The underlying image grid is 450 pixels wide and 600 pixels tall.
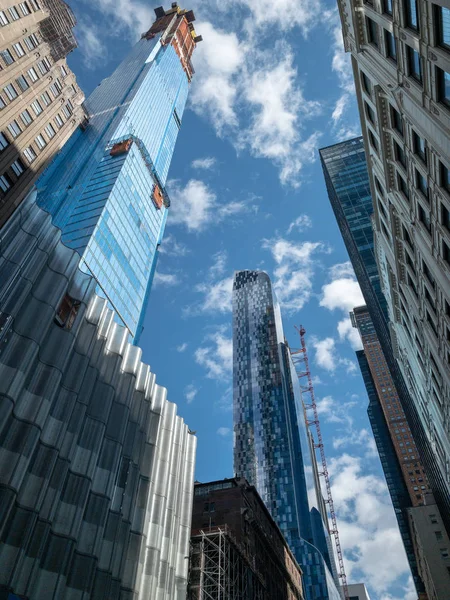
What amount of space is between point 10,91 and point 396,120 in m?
40.6

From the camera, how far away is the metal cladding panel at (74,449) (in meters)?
20.6

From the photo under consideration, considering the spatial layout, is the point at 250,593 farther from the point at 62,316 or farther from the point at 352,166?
the point at 352,166

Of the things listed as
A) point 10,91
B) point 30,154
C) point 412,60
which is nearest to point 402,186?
point 412,60

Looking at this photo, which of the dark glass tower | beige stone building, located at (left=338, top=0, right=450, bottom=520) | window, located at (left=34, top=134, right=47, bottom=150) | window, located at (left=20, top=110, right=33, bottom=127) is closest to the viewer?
beige stone building, located at (left=338, top=0, right=450, bottom=520)

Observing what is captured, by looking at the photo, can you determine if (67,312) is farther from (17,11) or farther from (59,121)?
(17,11)

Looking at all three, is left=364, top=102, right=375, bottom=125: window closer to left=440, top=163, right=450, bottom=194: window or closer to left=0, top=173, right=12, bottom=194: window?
left=440, top=163, right=450, bottom=194: window

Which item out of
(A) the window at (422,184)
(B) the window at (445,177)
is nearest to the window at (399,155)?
(A) the window at (422,184)

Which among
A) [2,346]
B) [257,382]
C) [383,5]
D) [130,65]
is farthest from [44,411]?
[257,382]

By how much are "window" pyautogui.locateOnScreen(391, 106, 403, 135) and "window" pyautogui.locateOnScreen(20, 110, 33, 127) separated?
39.4 meters

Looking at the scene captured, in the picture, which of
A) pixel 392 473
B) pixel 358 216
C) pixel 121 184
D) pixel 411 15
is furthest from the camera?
pixel 392 473

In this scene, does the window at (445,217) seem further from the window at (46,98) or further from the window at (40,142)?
the window at (46,98)

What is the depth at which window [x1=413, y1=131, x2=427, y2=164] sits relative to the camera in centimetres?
2338

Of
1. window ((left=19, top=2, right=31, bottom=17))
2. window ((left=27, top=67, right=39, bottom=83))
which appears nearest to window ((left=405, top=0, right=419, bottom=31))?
window ((left=27, top=67, right=39, bottom=83))

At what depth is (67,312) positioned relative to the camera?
94.0ft
